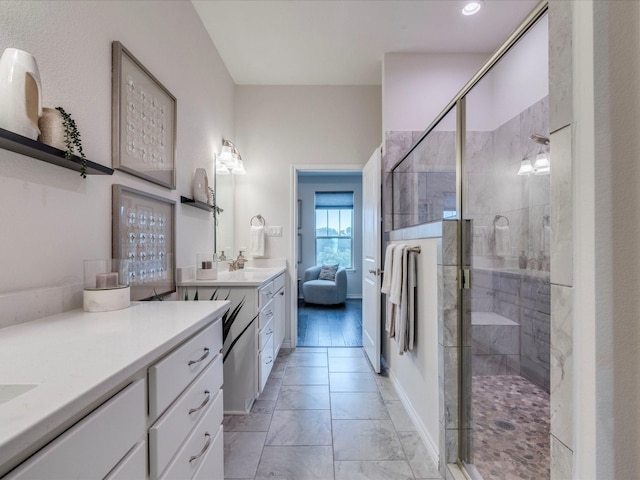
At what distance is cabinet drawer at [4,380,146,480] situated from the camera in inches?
16.9

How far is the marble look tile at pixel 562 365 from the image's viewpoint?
0.64 m

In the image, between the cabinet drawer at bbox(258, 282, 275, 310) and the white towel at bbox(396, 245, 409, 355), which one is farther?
the cabinet drawer at bbox(258, 282, 275, 310)

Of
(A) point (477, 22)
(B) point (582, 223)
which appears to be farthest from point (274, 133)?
(B) point (582, 223)

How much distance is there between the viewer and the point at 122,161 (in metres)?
1.36

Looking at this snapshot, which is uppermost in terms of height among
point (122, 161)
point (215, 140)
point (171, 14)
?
point (171, 14)

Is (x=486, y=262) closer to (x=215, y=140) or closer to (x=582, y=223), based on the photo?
(x=582, y=223)

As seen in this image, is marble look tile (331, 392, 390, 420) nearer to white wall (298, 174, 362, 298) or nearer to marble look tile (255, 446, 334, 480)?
marble look tile (255, 446, 334, 480)

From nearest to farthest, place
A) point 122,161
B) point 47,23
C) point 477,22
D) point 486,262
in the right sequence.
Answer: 1. point 47,23
2. point 122,161
3. point 486,262
4. point 477,22

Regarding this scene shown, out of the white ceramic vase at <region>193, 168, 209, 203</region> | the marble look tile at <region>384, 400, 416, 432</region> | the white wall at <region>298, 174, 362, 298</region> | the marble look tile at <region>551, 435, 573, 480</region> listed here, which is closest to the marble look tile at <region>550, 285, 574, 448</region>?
the marble look tile at <region>551, 435, 573, 480</region>

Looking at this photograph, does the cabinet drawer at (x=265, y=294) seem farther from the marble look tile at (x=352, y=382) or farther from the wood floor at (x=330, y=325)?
the wood floor at (x=330, y=325)

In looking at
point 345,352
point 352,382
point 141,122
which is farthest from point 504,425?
point 141,122

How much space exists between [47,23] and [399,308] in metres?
2.06

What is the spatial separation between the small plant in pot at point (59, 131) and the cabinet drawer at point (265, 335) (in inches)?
58.1

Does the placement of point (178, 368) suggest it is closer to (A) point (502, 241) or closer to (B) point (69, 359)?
(B) point (69, 359)
